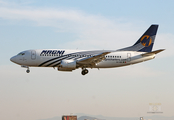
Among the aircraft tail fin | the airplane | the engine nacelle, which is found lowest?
the engine nacelle

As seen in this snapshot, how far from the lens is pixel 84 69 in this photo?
51.6m

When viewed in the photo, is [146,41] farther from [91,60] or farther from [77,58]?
[77,58]

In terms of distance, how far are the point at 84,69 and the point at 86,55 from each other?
9.61 feet

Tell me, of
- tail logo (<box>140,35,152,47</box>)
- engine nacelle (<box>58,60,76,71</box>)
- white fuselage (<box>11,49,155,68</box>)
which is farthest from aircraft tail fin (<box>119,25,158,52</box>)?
engine nacelle (<box>58,60,76,71</box>)

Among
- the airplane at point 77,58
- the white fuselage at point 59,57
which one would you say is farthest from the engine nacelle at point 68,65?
the white fuselage at point 59,57

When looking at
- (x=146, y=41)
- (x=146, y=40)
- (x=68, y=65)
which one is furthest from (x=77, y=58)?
(x=146, y=40)

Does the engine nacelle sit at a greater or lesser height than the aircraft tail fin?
lesser

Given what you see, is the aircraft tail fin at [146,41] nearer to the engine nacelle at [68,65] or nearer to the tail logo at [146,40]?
the tail logo at [146,40]

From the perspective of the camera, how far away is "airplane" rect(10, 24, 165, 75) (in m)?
48.4

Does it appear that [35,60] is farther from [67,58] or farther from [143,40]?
[143,40]

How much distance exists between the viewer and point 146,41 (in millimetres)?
56719

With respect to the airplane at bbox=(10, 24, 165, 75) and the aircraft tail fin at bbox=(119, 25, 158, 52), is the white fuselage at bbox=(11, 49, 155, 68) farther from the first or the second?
the aircraft tail fin at bbox=(119, 25, 158, 52)

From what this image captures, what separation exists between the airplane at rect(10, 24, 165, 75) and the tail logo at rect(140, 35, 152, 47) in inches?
129

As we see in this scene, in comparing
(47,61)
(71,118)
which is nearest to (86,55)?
(47,61)
